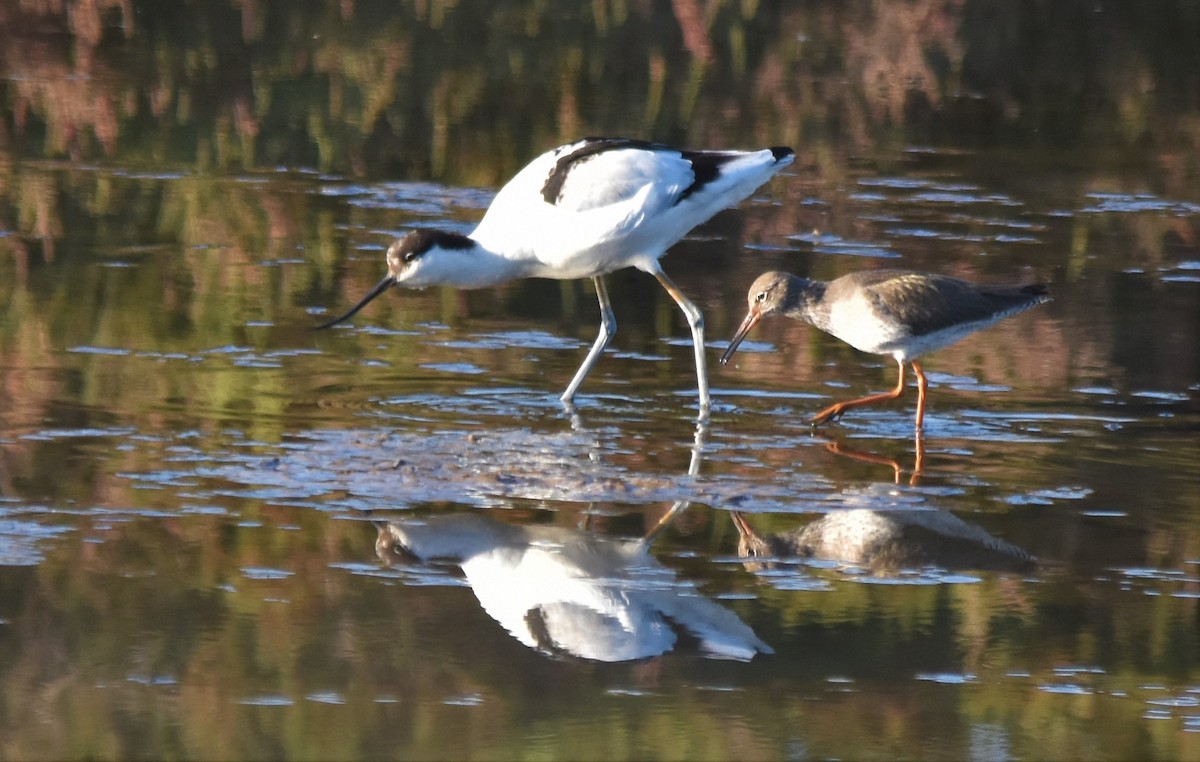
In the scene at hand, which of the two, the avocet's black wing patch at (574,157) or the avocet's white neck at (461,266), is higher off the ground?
the avocet's black wing patch at (574,157)

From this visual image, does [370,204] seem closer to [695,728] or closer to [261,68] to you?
[261,68]

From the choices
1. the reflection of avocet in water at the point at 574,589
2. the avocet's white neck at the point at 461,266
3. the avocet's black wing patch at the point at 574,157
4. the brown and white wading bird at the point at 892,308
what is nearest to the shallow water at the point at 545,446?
the reflection of avocet in water at the point at 574,589

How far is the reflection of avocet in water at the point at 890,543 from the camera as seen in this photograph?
22.2 ft

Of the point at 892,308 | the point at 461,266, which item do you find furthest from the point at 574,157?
the point at 892,308

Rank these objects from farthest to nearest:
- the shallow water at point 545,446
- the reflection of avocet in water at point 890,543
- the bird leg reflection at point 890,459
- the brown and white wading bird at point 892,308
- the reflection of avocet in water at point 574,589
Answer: the brown and white wading bird at point 892,308
the bird leg reflection at point 890,459
the reflection of avocet in water at point 890,543
the reflection of avocet in water at point 574,589
the shallow water at point 545,446

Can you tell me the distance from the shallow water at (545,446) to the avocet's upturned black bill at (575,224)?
53 cm

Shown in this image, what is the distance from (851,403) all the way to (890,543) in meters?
1.98

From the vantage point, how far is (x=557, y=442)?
26.7 feet

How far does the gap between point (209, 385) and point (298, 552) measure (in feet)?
8.03

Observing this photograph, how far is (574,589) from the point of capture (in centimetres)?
629

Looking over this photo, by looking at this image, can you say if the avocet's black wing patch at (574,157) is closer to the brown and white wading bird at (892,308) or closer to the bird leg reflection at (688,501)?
the brown and white wading bird at (892,308)

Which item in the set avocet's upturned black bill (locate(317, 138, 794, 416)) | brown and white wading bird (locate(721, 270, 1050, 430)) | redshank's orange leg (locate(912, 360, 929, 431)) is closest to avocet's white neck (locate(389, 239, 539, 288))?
avocet's upturned black bill (locate(317, 138, 794, 416))

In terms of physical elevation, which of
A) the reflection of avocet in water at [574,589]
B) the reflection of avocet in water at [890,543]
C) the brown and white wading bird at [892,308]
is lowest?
the reflection of avocet in water at [574,589]

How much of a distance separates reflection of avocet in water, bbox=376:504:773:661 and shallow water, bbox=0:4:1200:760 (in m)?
0.02
